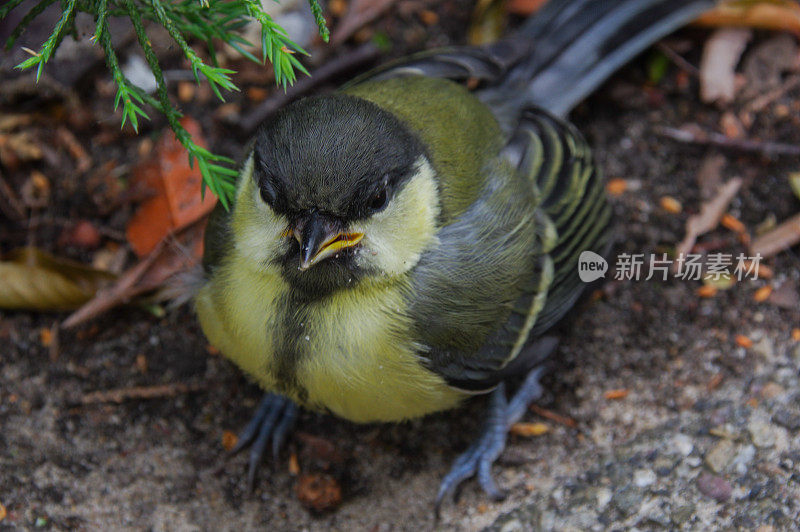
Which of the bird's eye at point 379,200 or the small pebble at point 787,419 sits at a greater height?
the bird's eye at point 379,200

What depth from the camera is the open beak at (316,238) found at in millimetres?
2270

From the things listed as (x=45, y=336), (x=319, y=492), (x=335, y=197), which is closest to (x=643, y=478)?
(x=319, y=492)

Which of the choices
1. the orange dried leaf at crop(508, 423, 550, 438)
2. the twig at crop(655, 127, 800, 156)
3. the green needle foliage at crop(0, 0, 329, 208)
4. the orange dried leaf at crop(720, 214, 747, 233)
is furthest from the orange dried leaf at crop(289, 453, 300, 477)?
the twig at crop(655, 127, 800, 156)

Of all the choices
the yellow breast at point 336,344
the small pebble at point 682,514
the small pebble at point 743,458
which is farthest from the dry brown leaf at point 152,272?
the small pebble at point 743,458

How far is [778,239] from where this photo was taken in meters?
3.41

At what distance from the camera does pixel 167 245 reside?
11.1 feet

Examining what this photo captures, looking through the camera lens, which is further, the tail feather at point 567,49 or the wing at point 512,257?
the tail feather at point 567,49

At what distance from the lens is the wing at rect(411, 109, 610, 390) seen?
2.61 metres

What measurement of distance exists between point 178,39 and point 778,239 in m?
2.39

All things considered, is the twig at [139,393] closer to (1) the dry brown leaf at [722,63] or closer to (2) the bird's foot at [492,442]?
(2) the bird's foot at [492,442]

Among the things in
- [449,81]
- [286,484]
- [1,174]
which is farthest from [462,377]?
[1,174]

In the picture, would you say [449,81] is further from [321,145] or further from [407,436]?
[407,436]

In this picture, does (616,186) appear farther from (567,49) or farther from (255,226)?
(255,226)

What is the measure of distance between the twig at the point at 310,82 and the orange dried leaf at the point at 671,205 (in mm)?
1387
